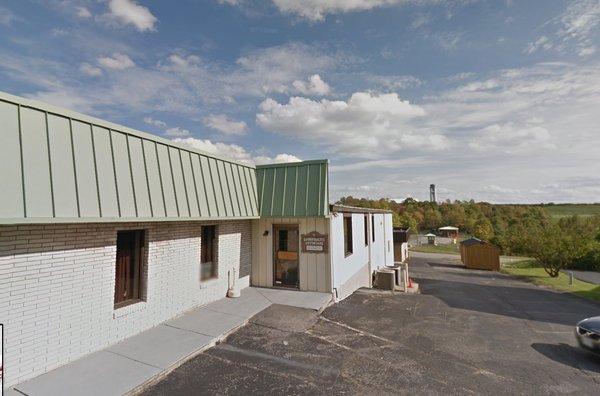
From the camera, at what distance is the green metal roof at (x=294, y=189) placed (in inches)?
380

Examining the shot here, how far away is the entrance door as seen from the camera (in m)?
10.5

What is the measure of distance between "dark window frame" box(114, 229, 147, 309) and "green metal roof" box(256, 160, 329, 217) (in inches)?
164

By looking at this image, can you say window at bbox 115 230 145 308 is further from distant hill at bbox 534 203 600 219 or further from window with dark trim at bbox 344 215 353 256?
distant hill at bbox 534 203 600 219

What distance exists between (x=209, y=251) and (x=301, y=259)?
10.1 ft

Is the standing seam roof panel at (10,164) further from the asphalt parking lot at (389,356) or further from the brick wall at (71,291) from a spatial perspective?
the asphalt parking lot at (389,356)

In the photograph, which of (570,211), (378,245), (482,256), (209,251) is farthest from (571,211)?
(209,251)

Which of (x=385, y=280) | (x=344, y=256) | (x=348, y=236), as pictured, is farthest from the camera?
(x=385, y=280)

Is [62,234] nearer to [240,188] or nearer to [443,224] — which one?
[240,188]

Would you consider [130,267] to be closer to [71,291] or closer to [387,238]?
[71,291]

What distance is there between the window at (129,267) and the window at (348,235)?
743cm

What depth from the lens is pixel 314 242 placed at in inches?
395

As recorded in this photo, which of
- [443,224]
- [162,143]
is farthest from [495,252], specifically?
[443,224]

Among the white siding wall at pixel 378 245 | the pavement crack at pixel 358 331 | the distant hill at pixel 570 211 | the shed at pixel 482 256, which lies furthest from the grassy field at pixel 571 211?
the pavement crack at pixel 358 331

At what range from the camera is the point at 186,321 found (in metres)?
7.47
